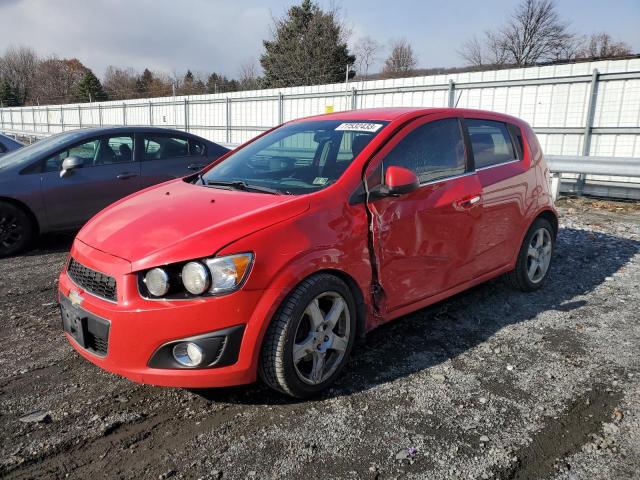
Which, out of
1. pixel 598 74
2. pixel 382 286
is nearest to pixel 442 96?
pixel 598 74

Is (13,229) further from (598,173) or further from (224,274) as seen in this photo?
(598,173)

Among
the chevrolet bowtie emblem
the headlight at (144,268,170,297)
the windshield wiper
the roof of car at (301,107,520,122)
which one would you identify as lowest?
the chevrolet bowtie emblem

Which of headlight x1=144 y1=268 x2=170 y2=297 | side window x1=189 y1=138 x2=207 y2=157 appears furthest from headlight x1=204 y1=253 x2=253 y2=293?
side window x1=189 y1=138 x2=207 y2=157

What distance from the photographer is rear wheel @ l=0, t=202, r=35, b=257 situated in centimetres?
582

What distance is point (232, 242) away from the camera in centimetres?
256

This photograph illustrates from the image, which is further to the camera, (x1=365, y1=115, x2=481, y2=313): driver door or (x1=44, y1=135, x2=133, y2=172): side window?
(x1=44, y1=135, x2=133, y2=172): side window

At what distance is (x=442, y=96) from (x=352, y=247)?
11.0 m

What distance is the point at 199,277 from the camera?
2.50 m

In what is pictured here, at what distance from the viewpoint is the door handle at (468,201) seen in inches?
146

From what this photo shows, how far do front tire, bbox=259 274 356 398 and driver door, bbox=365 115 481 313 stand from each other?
0.39 m

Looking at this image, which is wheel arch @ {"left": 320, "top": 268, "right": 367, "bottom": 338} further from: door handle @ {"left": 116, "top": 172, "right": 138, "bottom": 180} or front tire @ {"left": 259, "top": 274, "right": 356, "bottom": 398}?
door handle @ {"left": 116, "top": 172, "right": 138, "bottom": 180}

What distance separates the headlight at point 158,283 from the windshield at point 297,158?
3.13ft

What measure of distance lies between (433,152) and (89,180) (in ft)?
14.6

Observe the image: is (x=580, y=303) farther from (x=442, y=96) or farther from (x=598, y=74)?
(x=442, y=96)
